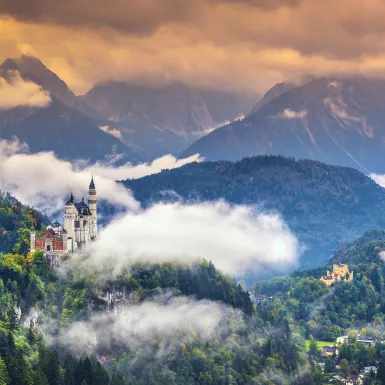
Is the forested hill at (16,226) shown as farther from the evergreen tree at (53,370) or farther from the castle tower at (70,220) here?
the evergreen tree at (53,370)

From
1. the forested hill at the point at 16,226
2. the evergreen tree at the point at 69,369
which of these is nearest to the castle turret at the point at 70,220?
the forested hill at the point at 16,226

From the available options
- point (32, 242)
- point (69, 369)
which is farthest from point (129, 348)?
point (69, 369)

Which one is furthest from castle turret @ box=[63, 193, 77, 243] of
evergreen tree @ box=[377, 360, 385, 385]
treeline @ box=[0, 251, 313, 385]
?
evergreen tree @ box=[377, 360, 385, 385]

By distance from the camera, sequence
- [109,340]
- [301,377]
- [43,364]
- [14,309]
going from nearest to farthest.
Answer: [43,364], [14,309], [109,340], [301,377]

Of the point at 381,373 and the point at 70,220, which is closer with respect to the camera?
the point at 70,220

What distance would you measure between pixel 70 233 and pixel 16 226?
1205cm

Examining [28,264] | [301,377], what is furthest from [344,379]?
[28,264]

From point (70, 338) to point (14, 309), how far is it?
30.7 feet

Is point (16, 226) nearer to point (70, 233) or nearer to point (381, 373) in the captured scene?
point (70, 233)

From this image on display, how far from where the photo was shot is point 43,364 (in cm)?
15350

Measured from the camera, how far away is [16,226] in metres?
190

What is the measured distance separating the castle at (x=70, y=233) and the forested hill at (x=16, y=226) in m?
3.44

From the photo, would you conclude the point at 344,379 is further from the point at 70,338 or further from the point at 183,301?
the point at 70,338

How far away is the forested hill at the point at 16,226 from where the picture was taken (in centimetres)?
18225
